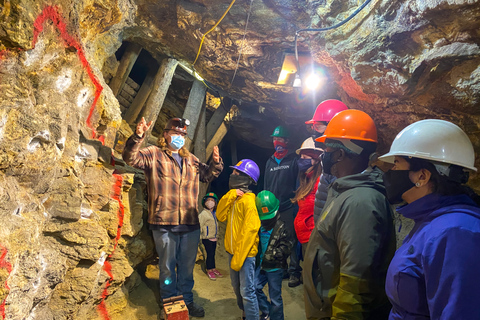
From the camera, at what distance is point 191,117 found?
17.7 ft

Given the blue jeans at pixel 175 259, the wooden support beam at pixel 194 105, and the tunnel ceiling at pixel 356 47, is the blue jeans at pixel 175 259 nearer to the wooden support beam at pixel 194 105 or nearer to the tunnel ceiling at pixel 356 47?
the wooden support beam at pixel 194 105

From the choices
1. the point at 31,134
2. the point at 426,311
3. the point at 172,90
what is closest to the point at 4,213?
the point at 31,134

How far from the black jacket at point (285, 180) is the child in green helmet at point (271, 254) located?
108 centimetres

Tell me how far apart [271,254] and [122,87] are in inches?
160

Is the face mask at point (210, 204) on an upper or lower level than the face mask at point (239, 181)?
lower

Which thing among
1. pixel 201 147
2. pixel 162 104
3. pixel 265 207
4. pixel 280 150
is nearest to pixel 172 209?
pixel 265 207

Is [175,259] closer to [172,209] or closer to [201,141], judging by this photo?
[172,209]

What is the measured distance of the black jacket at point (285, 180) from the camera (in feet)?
14.1

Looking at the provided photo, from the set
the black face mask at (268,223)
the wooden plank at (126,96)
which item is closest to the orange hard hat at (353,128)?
the black face mask at (268,223)

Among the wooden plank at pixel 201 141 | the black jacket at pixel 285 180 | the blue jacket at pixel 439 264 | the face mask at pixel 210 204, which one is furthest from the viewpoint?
the wooden plank at pixel 201 141

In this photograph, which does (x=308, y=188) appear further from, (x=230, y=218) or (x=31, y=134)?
(x=31, y=134)

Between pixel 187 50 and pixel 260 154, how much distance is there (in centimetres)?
616

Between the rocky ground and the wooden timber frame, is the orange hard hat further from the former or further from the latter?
the wooden timber frame

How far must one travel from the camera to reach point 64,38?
2.47m
